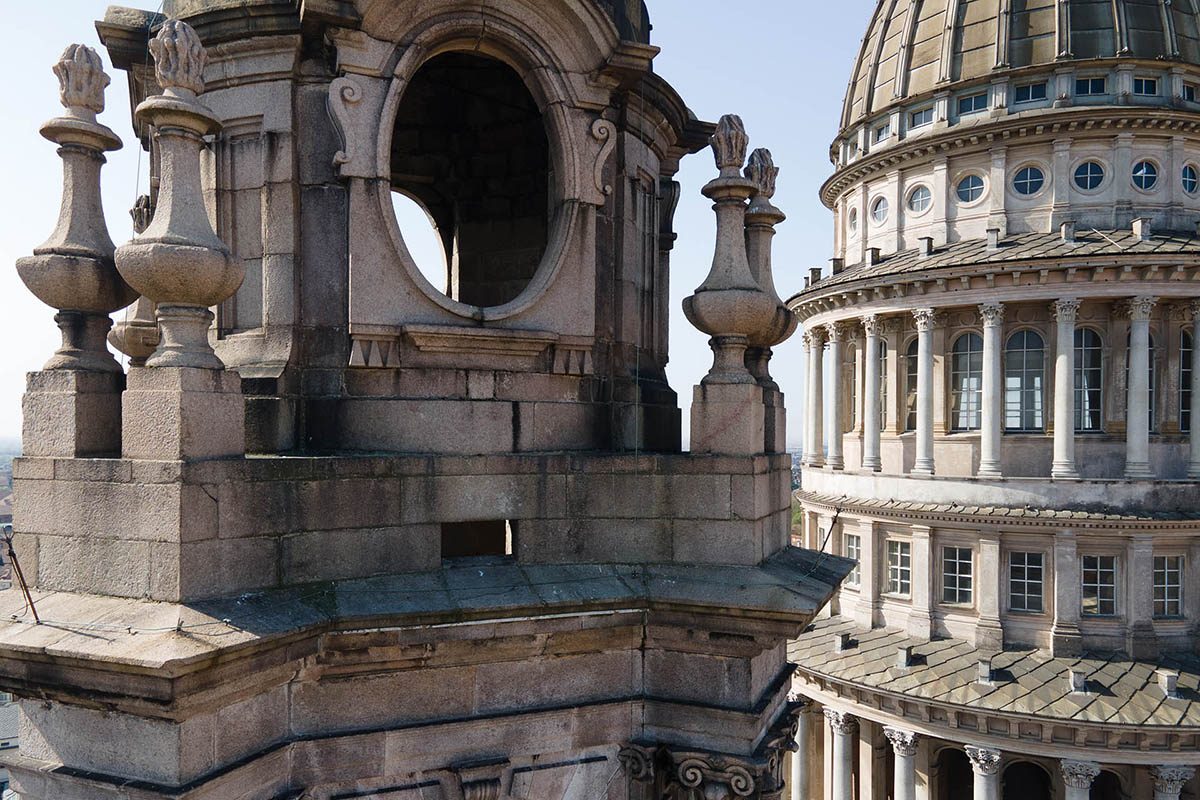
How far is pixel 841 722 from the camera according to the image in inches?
1463

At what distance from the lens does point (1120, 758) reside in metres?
29.4

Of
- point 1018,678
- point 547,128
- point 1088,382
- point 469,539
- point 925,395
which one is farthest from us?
point 925,395

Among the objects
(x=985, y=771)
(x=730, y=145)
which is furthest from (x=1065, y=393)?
(x=730, y=145)

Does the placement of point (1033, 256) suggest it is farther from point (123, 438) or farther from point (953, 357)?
point (123, 438)

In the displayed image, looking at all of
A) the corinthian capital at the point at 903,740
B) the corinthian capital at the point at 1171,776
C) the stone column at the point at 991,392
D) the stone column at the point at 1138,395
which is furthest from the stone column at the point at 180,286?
the stone column at the point at 1138,395

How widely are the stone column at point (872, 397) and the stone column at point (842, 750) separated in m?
11.4

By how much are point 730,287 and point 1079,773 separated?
1210 inches

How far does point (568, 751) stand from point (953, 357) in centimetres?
3594

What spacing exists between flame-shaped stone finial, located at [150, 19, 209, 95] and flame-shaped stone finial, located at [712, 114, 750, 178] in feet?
14.5

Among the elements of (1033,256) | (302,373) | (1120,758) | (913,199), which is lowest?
(1120,758)

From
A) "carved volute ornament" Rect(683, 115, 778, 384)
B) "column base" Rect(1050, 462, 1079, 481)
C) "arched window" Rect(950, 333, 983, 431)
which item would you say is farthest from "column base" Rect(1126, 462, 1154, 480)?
"carved volute ornament" Rect(683, 115, 778, 384)

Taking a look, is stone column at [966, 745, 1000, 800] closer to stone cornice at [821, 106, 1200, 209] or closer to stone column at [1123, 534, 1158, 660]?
stone column at [1123, 534, 1158, 660]

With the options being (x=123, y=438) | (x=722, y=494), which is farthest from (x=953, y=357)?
(x=123, y=438)

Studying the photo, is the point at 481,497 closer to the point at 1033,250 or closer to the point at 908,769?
the point at 908,769
